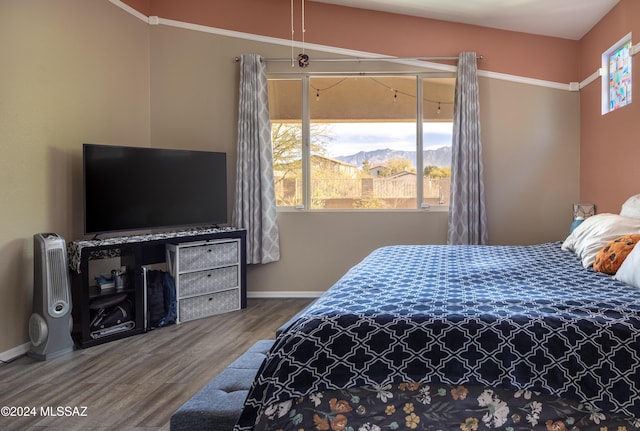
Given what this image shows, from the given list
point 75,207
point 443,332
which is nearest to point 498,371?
point 443,332

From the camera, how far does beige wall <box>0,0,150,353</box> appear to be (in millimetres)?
3139

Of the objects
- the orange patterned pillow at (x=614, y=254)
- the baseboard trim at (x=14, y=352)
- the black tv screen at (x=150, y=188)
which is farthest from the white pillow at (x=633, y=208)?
the baseboard trim at (x=14, y=352)

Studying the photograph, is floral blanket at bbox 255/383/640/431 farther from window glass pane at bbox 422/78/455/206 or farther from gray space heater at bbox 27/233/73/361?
window glass pane at bbox 422/78/455/206

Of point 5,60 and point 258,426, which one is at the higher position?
point 5,60

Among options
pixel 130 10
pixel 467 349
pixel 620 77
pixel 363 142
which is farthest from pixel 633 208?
pixel 130 10

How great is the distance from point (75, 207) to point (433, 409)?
3331 mm

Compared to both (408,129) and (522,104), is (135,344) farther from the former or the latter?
(522,104)

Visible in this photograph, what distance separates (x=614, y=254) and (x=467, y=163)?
2250mm

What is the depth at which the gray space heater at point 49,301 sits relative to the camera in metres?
3.10

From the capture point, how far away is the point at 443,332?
62.8 inches

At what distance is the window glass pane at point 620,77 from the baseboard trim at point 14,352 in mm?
4779

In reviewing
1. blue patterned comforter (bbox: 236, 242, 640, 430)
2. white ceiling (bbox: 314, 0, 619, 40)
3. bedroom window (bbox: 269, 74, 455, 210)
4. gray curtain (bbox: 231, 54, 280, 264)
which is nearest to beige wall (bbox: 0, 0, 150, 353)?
gray curtain (bbox: 231, 54, 280, 264)

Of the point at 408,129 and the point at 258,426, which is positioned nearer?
the point at 258,426

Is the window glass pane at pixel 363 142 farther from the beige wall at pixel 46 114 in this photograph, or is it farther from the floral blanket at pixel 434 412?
the floral blanket at pixel 434 412
